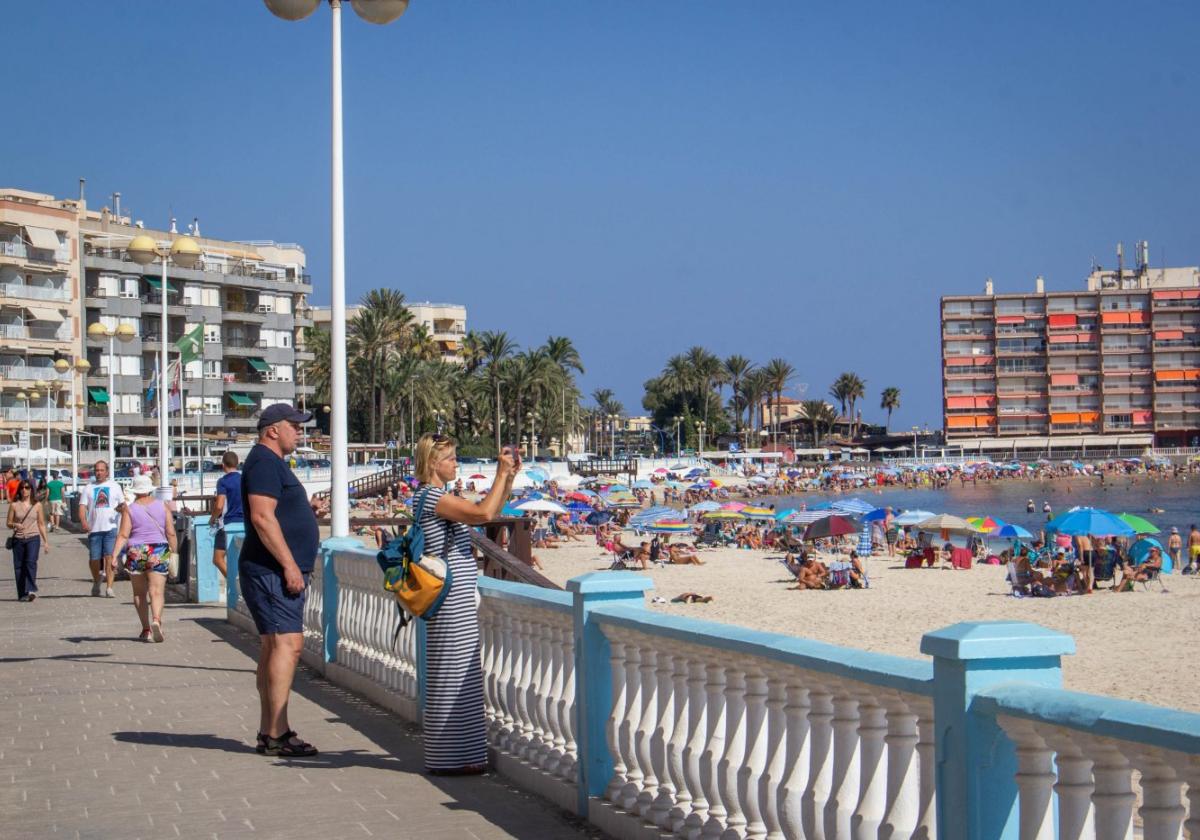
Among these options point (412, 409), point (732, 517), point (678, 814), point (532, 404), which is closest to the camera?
point (678, 814)

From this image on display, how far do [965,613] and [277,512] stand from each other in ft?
69.2

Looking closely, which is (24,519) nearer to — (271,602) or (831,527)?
(271,602)

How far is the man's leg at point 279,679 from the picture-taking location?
7199mm

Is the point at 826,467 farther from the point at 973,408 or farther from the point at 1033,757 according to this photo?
the point at 1033,757

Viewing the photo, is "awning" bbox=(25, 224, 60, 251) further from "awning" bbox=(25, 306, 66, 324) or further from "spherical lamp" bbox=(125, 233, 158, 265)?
"spherical lamp" bbox=(125, 233, 158, 265)

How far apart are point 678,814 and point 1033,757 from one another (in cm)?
210

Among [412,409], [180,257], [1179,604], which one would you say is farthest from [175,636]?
[412,409]

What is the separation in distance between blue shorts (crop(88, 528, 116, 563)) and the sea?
168 ft

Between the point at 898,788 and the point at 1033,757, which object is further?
the point at 898,788

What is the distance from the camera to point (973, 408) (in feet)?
454

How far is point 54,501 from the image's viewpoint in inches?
1471

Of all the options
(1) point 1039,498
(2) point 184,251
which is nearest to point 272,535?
(2) point 184,251

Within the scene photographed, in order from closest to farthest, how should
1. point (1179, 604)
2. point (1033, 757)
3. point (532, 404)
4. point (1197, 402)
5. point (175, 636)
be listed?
point (1033, 757) < point (175, 636) < point (1179, 604) < point (532, 404) < point (1197, 402)

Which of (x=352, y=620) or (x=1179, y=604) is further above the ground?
(x=352, y=620)
